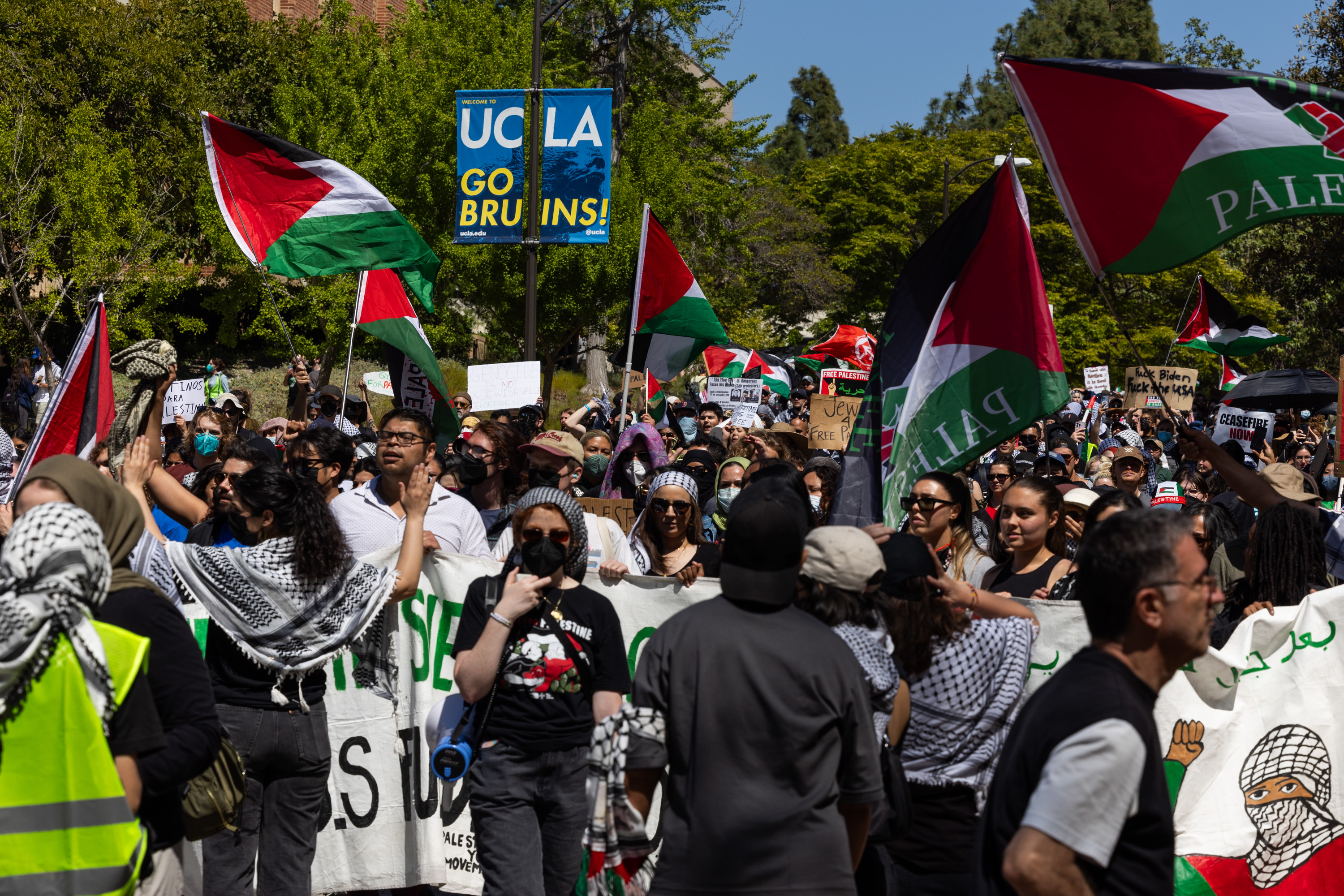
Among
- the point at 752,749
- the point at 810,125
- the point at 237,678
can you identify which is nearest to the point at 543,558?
the point at 237,678

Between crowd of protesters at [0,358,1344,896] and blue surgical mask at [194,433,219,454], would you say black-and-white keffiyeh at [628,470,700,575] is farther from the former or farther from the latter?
blue surgical mask at [194,433,219,454]

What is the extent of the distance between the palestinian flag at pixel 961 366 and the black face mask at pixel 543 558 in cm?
161

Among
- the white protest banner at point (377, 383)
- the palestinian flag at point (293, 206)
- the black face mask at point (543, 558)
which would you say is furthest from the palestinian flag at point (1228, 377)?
the black face mask at point (543, 558)

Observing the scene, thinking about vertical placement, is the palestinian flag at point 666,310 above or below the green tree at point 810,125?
below

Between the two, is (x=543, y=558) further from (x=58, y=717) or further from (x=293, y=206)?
(x=293, y=206)

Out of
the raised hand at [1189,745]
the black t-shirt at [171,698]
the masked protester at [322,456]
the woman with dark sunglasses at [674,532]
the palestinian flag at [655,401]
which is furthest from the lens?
the palestinian flag at [655,401]

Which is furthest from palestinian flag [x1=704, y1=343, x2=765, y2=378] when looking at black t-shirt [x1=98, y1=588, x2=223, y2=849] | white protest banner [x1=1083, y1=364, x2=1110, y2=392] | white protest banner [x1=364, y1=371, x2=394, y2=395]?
black t-shirt [x1=98, y1=588, x2=223, y2=849]

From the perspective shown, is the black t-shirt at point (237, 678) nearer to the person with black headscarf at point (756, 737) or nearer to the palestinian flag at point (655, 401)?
the person with black headscarf at point (756, 737)

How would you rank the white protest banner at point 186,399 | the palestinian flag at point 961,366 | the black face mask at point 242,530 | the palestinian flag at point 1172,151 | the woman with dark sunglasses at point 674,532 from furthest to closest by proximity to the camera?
1. the white protest banner at point 186,399
2. the woman with dark sunglasses at point 674,532
3. the palestinian flag at point 961,366
4. the palestinian flag at point 1172,151
5. the black face mask at point 242,530

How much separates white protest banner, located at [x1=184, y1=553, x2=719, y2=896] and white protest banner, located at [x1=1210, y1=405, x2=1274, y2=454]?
949 cm

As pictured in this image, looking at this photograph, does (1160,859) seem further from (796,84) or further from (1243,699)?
(796,84)

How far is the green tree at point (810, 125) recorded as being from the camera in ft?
277

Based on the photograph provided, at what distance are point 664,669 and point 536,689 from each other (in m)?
1.39

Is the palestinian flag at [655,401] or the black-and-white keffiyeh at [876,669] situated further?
the palestinian flag at [655,401]
